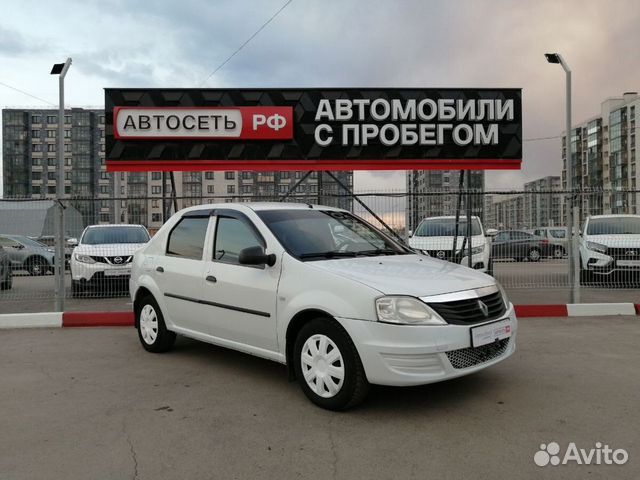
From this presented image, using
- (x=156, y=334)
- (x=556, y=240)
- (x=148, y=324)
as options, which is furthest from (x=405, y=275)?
(x=556, y=240)

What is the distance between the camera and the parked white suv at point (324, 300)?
3.73 metres

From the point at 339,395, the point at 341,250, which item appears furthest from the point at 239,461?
the point at 341,250

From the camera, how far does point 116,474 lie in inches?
120

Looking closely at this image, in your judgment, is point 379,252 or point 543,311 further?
point 543,311

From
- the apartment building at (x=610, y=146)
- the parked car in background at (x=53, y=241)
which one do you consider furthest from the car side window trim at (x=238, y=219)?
the apartment building at (x=610, y=146)

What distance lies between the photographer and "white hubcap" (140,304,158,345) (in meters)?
5.92

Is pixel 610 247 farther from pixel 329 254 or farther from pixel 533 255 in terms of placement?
pixel 329 254

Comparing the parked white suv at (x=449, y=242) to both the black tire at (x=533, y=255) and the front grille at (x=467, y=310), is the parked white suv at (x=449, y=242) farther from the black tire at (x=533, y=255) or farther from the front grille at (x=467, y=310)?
the front grille at (x=467, y=310)

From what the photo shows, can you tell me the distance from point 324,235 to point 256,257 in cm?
82

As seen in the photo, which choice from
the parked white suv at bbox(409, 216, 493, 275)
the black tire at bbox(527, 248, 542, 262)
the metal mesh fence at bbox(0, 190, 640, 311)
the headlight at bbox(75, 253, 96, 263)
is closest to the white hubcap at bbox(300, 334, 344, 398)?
the metal mesh fence at bbox(0, 190, 640, 311)

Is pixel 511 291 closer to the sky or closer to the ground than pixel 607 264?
closer to the ground

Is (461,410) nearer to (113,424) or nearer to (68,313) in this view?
(113,424)

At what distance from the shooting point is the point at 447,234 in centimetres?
961

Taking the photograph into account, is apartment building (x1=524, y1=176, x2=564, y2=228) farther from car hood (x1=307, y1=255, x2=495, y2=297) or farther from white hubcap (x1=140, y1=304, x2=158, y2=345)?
white hubcap (x1=140, y1=304, x2=158, y2=345)
